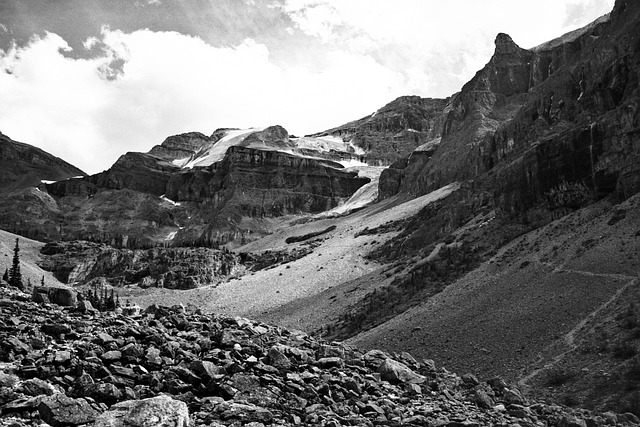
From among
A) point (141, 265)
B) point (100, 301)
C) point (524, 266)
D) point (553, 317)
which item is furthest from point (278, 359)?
point (141, 265)

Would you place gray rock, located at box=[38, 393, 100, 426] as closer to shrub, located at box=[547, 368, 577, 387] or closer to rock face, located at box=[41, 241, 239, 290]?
shrub, located at box=[547, 368, 577, 387]

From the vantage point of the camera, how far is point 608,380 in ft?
81.2

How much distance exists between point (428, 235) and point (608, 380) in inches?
2712

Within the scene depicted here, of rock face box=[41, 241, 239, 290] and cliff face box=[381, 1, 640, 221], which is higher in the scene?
cliff face box=[381, 1, 640, 221]

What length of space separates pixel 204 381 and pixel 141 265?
12233 cm

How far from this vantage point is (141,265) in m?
128

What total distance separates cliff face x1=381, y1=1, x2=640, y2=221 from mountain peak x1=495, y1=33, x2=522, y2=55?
19.8 m

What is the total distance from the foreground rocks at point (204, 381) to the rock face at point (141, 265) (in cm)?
10197

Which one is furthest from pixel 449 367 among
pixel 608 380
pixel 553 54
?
pixel 553 54

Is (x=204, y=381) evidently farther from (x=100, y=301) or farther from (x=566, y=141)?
(x=566, y=141)

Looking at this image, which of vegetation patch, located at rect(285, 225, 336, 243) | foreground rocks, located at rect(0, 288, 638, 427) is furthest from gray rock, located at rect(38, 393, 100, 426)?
vegetation patch, located at rect(285, 225, 336, 243)

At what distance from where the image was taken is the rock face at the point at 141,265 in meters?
119

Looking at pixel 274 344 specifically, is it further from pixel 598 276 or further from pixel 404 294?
pixel 404 294

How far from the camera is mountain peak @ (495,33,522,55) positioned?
17988cm
